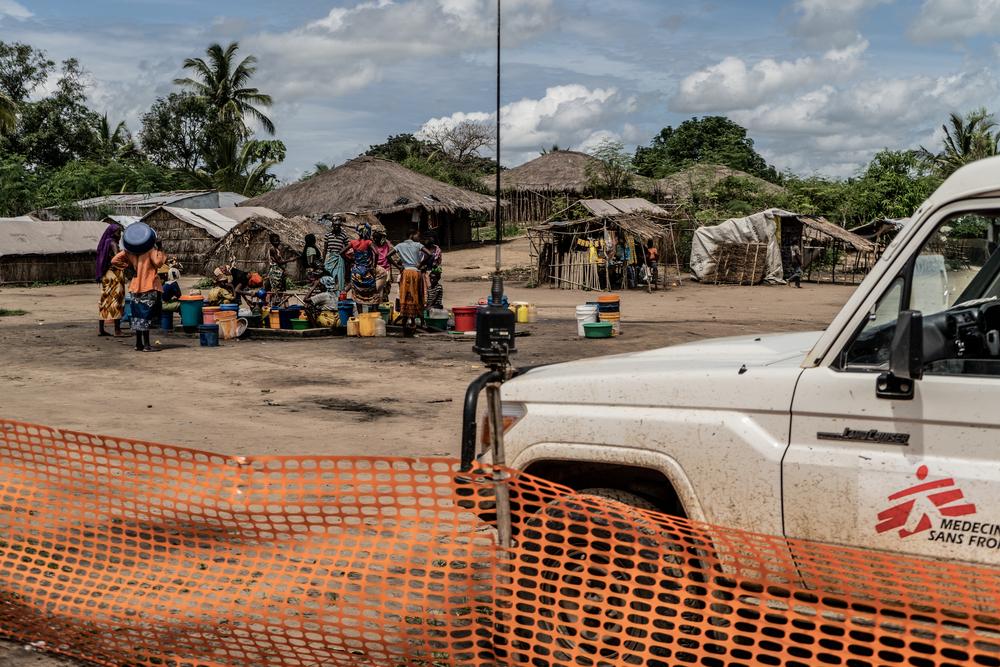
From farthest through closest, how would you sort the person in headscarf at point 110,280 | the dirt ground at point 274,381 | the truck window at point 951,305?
the person in headscarf at point 110,280
the dirt ground at point 274,381
the truck window at point 951,305

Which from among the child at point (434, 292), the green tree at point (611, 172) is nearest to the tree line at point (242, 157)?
the green tree at point (611, 172)

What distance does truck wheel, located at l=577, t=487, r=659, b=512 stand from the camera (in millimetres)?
3818

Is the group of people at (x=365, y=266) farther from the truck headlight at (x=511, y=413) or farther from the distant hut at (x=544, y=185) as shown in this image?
the distant hut at (x=544, y=185)

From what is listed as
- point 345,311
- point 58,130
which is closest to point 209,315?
point 345,311

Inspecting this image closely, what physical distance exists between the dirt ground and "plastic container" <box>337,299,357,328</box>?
2.94ft

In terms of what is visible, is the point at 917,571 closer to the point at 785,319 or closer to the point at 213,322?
the point at 213,322

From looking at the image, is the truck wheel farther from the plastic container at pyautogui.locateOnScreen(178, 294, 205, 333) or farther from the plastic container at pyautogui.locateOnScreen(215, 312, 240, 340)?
the plastic container at pyautogui.locateOnScreen(178, 294, 205, 333)

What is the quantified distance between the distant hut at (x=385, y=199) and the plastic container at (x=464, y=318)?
82.6 ft

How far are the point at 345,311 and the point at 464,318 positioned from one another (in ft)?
6.94

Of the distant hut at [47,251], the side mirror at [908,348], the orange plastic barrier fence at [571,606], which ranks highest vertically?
the distant hut at [47,251]

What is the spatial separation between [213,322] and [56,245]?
847 inches

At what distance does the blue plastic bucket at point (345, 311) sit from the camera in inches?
662

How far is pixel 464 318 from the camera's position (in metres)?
16.4

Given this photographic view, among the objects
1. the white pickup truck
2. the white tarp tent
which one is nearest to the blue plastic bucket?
the white pickup truck
